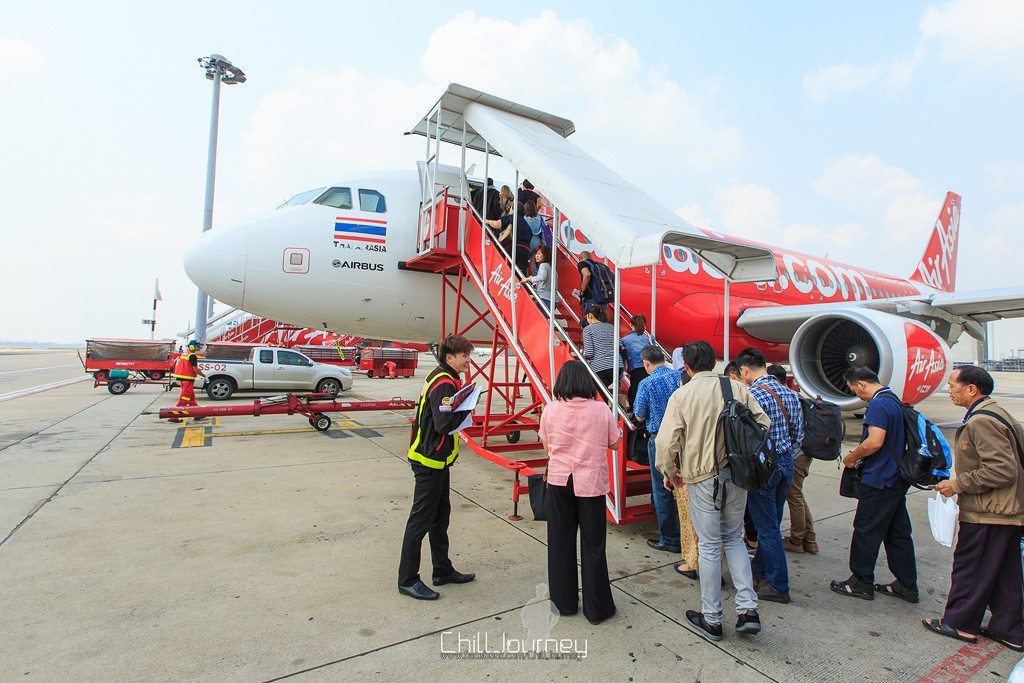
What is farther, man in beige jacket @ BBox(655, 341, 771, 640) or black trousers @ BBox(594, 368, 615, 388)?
black trousers @ BBox(594, 368, 615, 388)

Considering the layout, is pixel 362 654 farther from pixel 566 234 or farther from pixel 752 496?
pixel 566 234

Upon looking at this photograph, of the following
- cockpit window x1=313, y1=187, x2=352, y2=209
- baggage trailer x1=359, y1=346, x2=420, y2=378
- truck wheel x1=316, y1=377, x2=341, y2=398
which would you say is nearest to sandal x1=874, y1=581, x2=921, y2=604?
cockpit window x1=313, y1=187, x2=352, y2=209

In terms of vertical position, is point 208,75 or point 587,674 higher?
point 208,75

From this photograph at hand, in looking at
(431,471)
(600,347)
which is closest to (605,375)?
(600,347)

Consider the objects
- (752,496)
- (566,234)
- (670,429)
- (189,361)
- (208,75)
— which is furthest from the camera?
(208,75)

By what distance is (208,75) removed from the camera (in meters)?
21.1

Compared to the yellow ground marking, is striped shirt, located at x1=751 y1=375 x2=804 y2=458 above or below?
above

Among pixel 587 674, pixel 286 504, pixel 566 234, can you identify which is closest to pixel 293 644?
pixel 587 674

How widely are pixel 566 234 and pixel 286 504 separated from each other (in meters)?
5.57

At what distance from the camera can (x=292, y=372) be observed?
17.0m

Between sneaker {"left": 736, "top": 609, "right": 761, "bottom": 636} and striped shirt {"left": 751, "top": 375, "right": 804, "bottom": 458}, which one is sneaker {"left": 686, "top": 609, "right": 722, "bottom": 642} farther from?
striped shirt {"left": 751, "top": 375, "right": 804, "bottom": 458}

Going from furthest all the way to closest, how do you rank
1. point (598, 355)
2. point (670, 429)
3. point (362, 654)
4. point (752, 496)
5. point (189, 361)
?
point (189, 361), point (598, 355), point (752, 496), point (670, 429), point (362, 654)

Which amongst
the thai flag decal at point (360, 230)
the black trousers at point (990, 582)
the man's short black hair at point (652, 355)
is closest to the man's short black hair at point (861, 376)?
the black trousers at point (990, 582)

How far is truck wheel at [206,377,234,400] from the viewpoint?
15.8 metres
